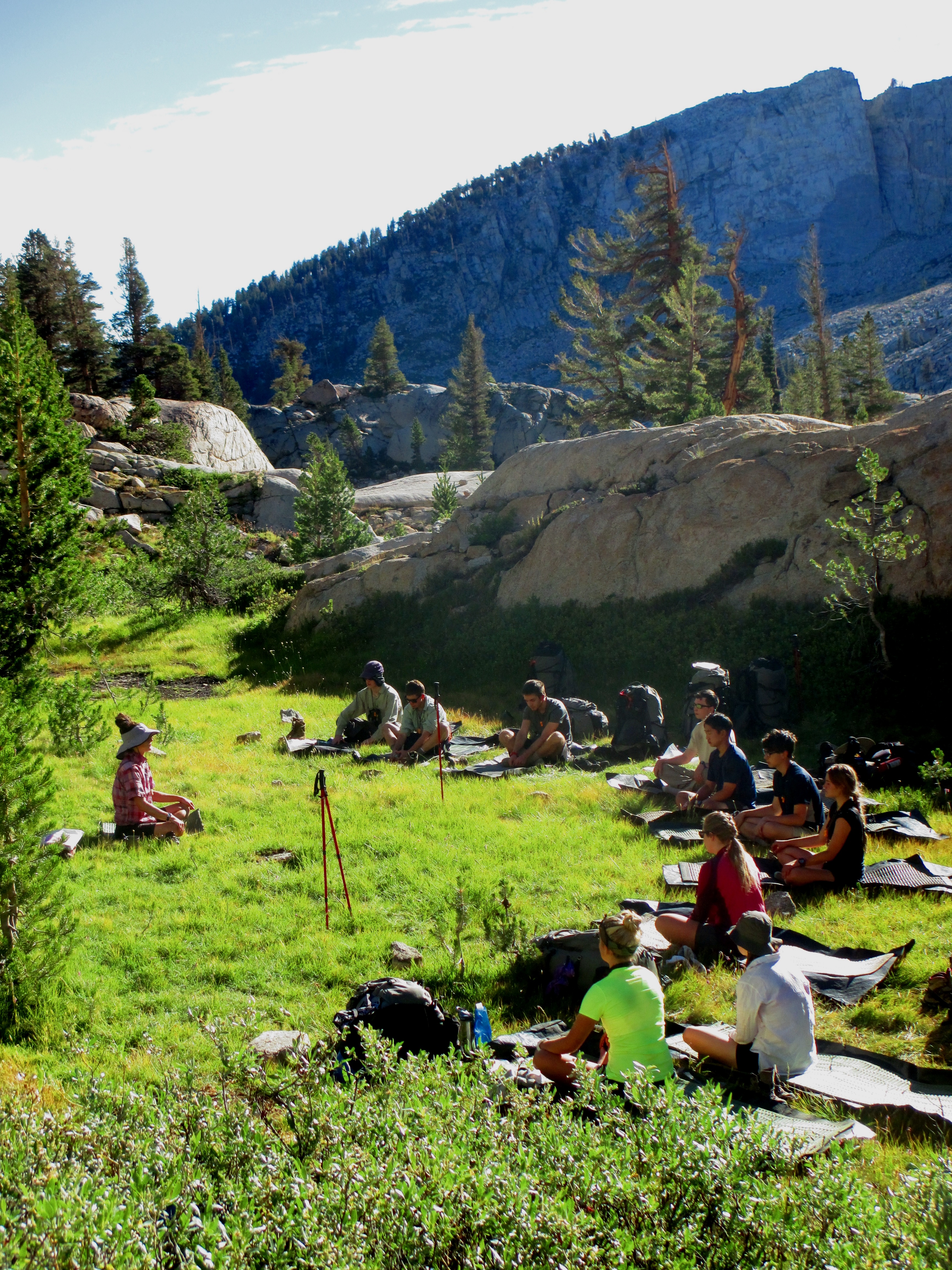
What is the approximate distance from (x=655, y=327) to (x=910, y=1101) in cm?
2749

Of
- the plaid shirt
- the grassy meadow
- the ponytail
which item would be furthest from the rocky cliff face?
the ponytail

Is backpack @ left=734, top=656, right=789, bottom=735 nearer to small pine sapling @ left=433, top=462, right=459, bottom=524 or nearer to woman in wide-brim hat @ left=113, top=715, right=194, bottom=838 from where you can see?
woman in wide-brim hat @ left=113, top=715, right=194, bottom=838

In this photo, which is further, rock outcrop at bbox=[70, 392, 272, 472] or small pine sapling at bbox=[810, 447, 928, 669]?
rock outcrop at bbox=[70, 392, 272, 472]

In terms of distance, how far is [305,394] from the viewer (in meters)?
78.5

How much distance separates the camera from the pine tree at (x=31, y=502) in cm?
1366

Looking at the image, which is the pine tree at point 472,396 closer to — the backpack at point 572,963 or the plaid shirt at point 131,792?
the plaid shirt at point 131,792

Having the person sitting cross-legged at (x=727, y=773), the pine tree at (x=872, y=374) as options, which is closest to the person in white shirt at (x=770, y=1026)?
the person sitting cross-legged at (x=727, y=773)

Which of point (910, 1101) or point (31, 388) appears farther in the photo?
point (31, 388)

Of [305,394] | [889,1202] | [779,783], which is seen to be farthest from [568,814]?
[305,394]

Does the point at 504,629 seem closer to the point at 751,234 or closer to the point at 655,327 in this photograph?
the point at 655,327

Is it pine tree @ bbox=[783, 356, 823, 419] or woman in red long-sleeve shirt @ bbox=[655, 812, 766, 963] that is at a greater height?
pine tree @ bbox=[783, 356, 823, 419]

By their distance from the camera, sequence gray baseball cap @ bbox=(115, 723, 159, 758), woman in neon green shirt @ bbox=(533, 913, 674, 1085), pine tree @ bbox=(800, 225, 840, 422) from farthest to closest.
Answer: pine tree @ bbox=(800, 225, 840, 422)
gray baseball cap @ bbox=(115, 723, 159, 758)
woman in neon green shirt @ bbox=(533, 913, 674, 1085)

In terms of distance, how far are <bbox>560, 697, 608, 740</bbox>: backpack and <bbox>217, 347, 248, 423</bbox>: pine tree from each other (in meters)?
63.4

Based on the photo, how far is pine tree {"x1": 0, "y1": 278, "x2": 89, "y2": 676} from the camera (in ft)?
44.8
